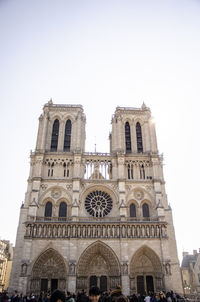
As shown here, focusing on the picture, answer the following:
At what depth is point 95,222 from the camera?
2592cm

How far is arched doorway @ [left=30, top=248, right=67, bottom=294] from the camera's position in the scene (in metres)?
23.8

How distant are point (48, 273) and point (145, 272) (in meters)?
9.55

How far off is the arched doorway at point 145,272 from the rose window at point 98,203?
5577 mm

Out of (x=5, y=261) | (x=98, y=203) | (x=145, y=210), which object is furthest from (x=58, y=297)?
(x=5, y=261)

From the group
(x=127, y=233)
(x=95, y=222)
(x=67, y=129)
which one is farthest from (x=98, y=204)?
(x=67, y=129)

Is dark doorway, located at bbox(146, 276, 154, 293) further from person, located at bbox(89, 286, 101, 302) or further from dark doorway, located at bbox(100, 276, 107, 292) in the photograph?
person, located at bbox(89, 286, 101, 302)

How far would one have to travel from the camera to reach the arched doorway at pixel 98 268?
24.1 m

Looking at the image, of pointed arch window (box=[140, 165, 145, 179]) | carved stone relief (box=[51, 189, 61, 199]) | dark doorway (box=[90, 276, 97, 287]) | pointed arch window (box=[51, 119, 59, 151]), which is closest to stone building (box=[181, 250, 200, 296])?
dark doorway (box=[90, 276, 97, 287])

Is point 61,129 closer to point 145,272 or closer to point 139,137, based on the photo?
point 139,137

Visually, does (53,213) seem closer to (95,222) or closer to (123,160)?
(95,222)

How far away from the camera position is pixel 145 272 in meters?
25.0

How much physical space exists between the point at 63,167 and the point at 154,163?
36.0ft

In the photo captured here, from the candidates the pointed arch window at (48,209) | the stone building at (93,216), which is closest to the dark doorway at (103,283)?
the stone building at (93,216)

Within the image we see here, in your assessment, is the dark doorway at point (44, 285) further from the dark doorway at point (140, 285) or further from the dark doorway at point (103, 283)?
the dark doorway at point (140, 285)
